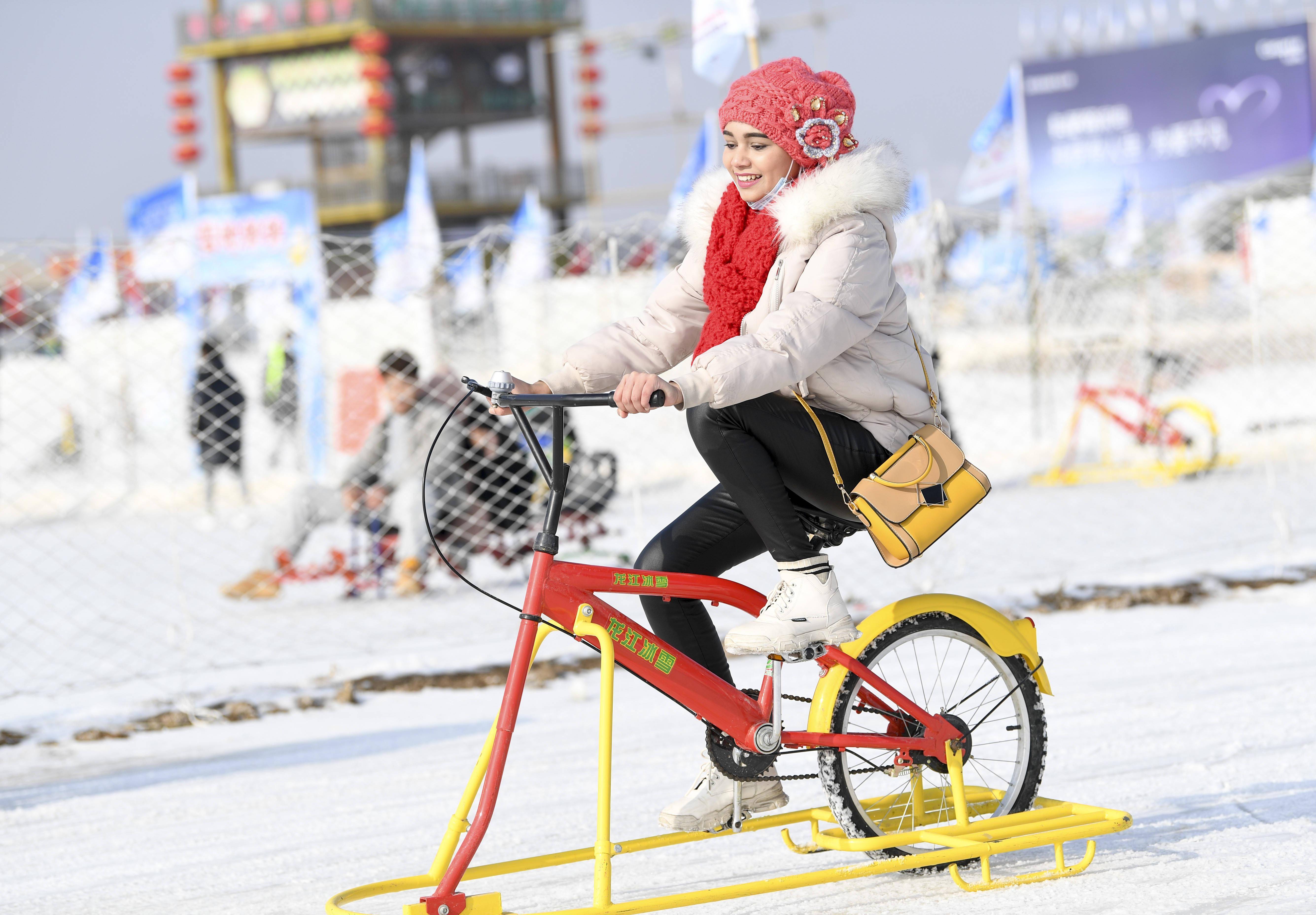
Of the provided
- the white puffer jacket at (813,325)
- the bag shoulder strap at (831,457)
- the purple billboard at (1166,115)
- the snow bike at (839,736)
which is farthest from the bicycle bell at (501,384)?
the purple billboard at (1166,115)

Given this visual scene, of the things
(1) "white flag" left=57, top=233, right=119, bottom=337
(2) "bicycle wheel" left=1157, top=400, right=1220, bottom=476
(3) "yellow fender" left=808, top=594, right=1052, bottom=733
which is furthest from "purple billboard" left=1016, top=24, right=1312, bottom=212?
(3) "yellow fender" left=808, top=594, right=1052, bottom=733

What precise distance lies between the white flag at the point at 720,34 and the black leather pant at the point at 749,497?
3944 mm

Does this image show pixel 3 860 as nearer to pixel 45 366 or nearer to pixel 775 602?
pixel 775 602

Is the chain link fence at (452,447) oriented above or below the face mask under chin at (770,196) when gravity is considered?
below

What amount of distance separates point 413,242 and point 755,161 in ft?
37.7

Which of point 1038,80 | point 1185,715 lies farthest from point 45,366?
point 1038,80

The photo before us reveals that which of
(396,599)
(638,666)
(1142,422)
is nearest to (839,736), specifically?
(638,666)

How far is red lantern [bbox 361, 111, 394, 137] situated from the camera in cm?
3591

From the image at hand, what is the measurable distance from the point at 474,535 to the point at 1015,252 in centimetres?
1119

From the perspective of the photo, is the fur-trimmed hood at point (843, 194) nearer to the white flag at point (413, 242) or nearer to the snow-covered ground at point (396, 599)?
the snow-covered ground at point (396, 599)

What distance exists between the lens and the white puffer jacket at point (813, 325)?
2.50 m

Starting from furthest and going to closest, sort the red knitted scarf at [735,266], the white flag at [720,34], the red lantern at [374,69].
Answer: the red lantern at [374,69]
the white flag at [720,34]
the red knitted scarf at [735,266]

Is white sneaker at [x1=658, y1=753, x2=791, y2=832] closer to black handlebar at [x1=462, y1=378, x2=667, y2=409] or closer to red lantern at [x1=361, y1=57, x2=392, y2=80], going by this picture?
black handlebar at [x1=462, y1=378, x2=667, y2=409]

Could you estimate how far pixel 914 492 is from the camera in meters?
2.78
